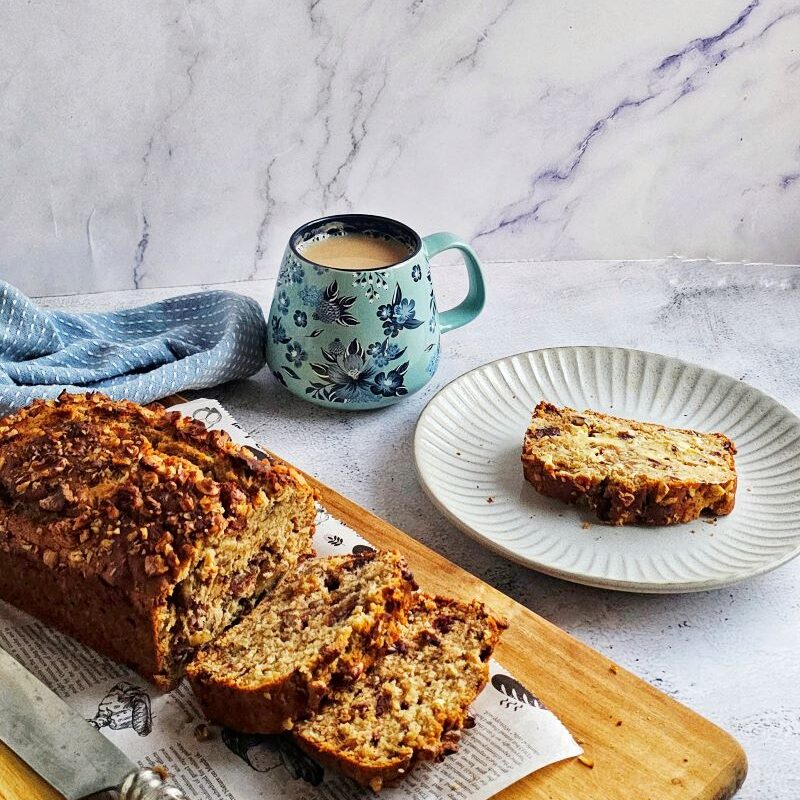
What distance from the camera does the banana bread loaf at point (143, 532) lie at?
6.44ft

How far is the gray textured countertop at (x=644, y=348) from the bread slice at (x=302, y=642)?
1.36ft

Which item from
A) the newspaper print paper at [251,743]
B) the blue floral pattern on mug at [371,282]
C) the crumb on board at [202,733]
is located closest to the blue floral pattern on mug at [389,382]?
the blue floral pattern on mug at [371,282]

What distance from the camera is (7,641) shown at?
212 cm

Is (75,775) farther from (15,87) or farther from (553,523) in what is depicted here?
(15,87)

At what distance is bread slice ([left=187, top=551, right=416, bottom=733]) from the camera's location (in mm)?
1887

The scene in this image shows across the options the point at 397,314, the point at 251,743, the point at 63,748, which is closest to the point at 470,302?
the point at 397,314

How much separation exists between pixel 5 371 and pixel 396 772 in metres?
1.62

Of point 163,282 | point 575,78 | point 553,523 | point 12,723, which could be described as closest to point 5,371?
point 163,282

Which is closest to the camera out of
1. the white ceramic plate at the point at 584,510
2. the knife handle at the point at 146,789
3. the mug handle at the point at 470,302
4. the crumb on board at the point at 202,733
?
the knife handle at the point at 146,789

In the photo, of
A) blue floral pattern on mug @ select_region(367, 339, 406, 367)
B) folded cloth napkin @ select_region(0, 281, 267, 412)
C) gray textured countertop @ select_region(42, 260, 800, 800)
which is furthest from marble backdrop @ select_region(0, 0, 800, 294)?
blue floral pattern on mug @ select_region(367, 339, 406, 367)

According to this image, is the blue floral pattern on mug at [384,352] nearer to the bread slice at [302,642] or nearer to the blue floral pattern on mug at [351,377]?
the blue floral pattern on mug at [351,377]

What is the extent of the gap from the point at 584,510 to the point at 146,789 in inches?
49.1

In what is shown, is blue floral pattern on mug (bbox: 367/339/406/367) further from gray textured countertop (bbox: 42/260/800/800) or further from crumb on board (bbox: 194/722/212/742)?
crumb on board (bbox: 194/722/212/742)

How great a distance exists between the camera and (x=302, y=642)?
2004 mm
